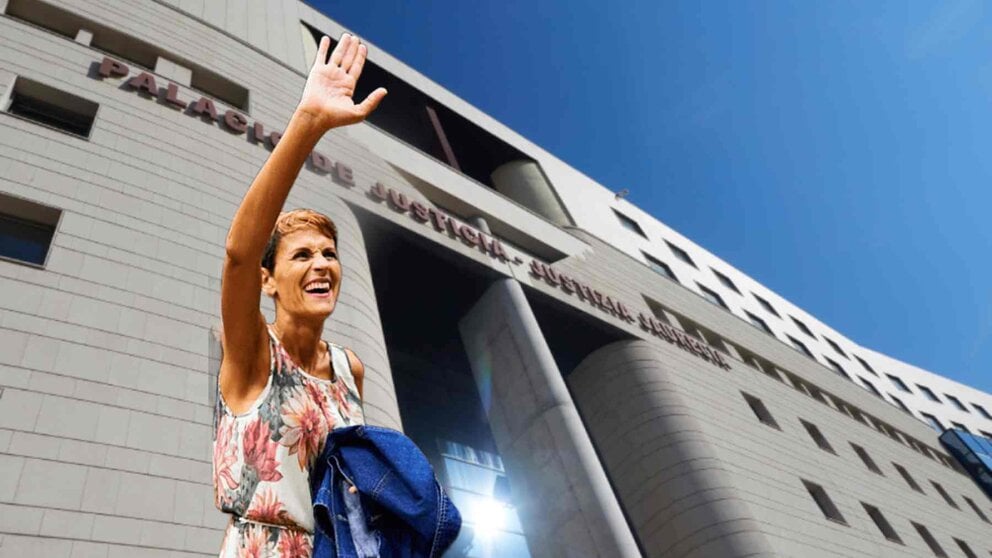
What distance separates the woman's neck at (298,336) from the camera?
2.17 metres

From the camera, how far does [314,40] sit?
63.5ft

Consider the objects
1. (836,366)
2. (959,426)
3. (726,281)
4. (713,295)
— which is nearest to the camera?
(713,295)

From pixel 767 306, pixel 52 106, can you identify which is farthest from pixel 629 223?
pixel 52 106

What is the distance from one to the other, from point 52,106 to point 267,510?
37.6 feet

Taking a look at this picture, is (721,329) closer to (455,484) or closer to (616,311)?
(616,311)

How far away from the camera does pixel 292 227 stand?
2285mm

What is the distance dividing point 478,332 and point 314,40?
36.5 ft

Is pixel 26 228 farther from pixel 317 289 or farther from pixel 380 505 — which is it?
pixel 380 505

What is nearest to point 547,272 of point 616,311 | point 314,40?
point 616,311

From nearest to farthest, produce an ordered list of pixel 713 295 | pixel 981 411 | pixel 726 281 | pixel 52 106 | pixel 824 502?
1. pixel 52 106
2. pixel 824 502
3. pixel 713 295
4. pixel 726 281
5. pixel 981 411

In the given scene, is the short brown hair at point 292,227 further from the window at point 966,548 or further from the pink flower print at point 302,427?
the window at point 966,548

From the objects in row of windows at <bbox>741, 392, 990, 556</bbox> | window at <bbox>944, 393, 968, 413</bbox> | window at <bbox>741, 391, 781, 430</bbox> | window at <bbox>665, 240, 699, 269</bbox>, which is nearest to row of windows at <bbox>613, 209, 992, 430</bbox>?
window at <bbox>665, 240, 699, 269</bbox>

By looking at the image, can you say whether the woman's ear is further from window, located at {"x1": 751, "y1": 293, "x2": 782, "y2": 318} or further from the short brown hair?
window, located at {"x1": 751, "y1": 293, "x2": 782, "y2": 318}

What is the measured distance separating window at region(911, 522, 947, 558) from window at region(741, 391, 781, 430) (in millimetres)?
6959
